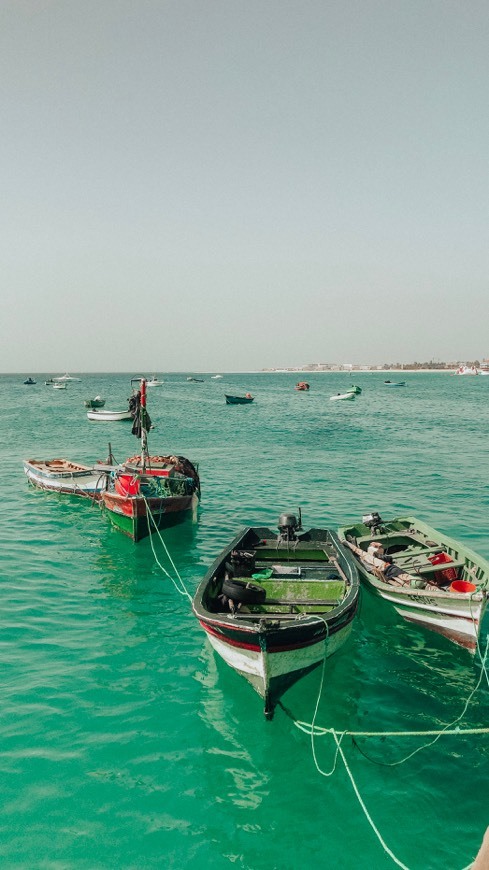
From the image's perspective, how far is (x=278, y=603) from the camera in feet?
39.1

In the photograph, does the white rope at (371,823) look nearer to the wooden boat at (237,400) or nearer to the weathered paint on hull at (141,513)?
the weathered paint on hull at (141,513)

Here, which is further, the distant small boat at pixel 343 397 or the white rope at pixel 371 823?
the distant small boat at pixel 343 397

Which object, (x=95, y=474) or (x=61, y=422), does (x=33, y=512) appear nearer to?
(x=95, y=474)

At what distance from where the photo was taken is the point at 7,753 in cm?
899

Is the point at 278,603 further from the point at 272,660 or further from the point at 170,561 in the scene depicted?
the point at 170,561

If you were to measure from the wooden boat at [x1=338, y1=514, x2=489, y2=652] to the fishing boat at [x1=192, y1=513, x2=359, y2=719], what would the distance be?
3.25 feet

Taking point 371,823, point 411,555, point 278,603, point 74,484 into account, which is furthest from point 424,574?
point 74,484

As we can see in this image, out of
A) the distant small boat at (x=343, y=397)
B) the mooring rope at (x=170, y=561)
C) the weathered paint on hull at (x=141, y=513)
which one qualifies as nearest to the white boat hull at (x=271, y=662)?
the mooring rope at (x=170, y=561)

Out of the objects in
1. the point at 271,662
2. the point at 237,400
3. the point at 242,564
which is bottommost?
the point at 271,662

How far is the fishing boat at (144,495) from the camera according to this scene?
20.0 metres

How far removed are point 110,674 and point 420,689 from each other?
665 centimetres

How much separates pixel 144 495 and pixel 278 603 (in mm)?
10632

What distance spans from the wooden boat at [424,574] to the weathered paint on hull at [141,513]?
726 cm

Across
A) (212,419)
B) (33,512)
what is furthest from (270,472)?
(212,419)
